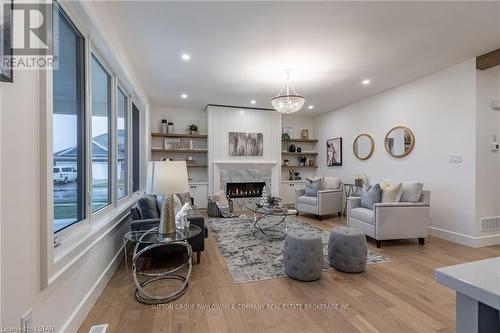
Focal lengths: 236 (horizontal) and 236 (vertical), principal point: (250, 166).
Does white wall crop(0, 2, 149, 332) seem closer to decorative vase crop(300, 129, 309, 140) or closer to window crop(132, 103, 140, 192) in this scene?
window crop(132, 103, 140, 192)

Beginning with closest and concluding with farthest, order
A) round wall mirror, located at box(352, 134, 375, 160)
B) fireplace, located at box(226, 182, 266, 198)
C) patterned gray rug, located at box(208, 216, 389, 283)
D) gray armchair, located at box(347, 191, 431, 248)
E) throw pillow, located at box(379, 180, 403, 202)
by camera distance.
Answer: patterned gray rug, located at box(208, 216, 389, 283) < gray armchair, located at box(347, 191, 431, 248) < throw pillow, located at box(379, 180, 403, 202) < round wall mirror, located at box(352, 134, 375, 160) < fireplace, located at box(226, 182, 266, 198)

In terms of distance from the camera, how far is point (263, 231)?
13.4 feet

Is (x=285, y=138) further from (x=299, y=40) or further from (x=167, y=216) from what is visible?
(x=167, y=216)

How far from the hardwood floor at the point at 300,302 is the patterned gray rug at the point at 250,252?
0.40ft

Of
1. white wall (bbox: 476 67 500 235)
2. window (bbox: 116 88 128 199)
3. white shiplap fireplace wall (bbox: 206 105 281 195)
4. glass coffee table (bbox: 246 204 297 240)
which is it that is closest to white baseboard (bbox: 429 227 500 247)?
white wall (bbox: 476 67 500 235)

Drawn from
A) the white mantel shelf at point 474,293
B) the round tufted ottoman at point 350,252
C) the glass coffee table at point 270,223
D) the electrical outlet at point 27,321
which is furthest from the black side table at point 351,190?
the electrical outlet at point 27,321

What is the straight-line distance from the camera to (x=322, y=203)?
5004 mm

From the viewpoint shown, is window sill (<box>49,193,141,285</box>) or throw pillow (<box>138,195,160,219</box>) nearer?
window sill (<box>49,193,141,285</box>)

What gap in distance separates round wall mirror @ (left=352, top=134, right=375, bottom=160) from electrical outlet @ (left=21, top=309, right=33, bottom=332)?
5.56 m

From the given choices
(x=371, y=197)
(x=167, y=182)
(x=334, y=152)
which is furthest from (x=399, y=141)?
(x=167, y=182)

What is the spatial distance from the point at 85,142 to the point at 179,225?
1143 mm

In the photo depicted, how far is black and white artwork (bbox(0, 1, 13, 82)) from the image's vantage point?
99 centimetres

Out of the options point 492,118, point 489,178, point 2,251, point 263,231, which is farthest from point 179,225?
point 492,118

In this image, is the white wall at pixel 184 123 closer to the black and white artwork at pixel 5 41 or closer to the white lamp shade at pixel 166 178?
the white lamp shade at pixel 166 178
